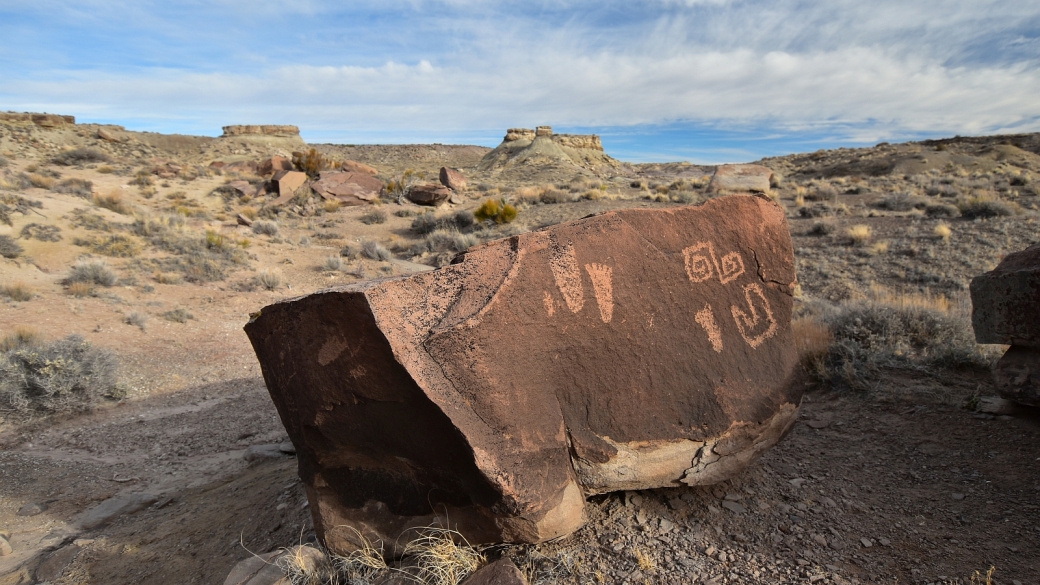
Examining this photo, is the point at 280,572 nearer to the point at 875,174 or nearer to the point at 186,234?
the point at 186,234

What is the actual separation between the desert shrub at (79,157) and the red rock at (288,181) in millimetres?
10027

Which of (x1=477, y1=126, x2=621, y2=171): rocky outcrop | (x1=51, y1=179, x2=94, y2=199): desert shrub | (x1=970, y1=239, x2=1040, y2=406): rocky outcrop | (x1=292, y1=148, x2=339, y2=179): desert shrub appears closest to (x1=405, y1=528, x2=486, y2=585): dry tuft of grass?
(x1=970, y1=239, x2=1040, y2=406): rocky outcrop

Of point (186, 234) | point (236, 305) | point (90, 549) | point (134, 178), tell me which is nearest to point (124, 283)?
Result: point (236, 305)

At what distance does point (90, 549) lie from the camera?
3551 millimetres

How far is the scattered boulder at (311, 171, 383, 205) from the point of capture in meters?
19.7

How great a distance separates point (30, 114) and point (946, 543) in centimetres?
4214

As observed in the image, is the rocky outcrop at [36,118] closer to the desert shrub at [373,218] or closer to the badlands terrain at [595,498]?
the badlands terrain at [595,498]

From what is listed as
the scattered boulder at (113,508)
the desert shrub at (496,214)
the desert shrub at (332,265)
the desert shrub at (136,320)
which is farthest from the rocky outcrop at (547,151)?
the scattered boulder at (113,508)

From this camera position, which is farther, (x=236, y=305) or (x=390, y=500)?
(x=236, y=305)

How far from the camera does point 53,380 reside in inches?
228

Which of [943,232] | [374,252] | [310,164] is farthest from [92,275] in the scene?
[943,232]

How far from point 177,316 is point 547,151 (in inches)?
1256

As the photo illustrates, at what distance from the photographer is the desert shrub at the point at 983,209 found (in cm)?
1185

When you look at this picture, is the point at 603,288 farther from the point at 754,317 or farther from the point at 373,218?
the point at 373,218
